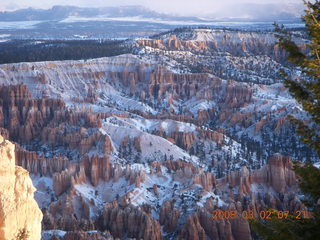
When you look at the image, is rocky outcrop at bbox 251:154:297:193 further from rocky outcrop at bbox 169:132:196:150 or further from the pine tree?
the pine tree

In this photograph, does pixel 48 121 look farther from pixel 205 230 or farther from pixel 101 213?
pixel 205 230

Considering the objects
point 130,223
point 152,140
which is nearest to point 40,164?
point 130,223

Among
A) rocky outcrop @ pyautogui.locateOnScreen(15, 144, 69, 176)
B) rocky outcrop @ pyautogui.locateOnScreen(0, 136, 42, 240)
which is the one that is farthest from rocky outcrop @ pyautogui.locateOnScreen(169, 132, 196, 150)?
rocky outcrop @ pyautogui.locateOnScreen(0, 136, 42, 240)

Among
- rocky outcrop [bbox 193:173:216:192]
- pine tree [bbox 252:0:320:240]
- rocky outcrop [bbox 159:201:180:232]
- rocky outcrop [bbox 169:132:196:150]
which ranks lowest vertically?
rocky outcrop [bbox 169:132:196:150]

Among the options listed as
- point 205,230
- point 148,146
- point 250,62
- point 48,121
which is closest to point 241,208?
point 205,230

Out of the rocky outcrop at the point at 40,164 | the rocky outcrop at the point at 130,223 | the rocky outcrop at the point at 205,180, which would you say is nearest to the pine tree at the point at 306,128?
the rocky outcrop at the point at 130,223

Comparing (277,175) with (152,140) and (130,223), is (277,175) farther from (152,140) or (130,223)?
(152,140)

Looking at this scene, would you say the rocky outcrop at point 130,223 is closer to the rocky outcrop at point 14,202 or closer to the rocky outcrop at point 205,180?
the rocky outcrop at point 205,180
